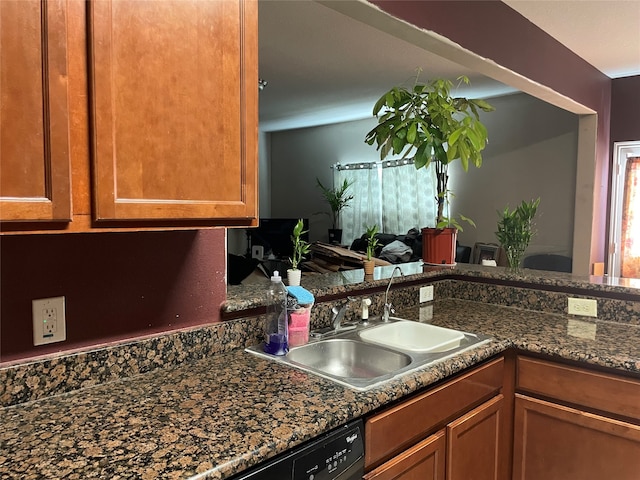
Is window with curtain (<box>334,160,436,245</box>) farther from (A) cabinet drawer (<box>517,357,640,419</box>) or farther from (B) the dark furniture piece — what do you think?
(A) cabinet drawer (<box>517,357,640,419</box>)

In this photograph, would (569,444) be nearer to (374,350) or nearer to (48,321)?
(374,350)

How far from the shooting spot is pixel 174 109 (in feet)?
3.73

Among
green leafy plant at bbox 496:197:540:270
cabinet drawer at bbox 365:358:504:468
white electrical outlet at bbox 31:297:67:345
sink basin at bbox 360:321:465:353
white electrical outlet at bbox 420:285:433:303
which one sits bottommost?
cabinet drawer at bbox 365:358:504:468

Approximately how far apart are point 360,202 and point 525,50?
4432 mm

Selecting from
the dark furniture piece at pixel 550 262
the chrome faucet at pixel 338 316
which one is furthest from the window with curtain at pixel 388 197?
the chrome faucet at pixel 338 316

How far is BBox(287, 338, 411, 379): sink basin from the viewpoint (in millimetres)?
1756

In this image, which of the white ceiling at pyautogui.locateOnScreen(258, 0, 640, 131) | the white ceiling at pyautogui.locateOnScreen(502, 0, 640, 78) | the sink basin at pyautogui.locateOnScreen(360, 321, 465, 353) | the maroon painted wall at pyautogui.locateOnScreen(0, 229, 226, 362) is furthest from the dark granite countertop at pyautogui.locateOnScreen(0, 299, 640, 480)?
the white ceiling at pyautogui.locateOnScreen(258, 0, 640, 131)

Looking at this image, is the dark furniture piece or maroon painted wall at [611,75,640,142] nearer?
maroon painted wall at [611,75,640,142]

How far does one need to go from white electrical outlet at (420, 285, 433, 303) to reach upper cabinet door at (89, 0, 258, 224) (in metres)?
1.45

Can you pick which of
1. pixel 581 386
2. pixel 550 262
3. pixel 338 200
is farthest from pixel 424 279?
pixel 338 200

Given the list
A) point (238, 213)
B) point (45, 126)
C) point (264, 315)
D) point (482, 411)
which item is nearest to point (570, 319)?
point (482, 411)

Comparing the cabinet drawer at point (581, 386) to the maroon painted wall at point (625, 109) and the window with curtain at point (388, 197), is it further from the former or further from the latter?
the window with curtain at point (388, 197)

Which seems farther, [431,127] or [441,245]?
[441,245]

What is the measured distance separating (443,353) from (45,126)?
4.46ft
